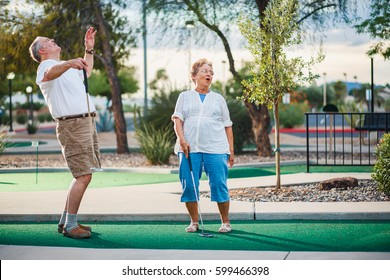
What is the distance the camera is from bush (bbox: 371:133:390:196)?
31.9ft

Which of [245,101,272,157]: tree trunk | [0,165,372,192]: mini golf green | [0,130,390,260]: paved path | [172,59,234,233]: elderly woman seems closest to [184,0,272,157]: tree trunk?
[245,101,272,157]: tree trunk

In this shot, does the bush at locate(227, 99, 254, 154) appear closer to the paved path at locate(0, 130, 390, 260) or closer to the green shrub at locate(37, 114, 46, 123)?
the paved path at locate(0, 130, 390, 260)

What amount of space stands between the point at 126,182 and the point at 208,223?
218 inches

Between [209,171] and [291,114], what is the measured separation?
1099 inches

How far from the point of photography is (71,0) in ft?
66.2

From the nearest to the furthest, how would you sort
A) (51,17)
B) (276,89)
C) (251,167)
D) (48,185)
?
1. (276,89)
2. (48,185)
3. (251,167)
4. (51,17)

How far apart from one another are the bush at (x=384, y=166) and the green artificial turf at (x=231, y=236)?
1.54 meters

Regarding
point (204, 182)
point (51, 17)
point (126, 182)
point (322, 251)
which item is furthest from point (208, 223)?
point (51, 17)

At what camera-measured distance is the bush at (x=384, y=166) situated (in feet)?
31.9

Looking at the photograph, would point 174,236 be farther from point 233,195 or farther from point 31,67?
point 31,67

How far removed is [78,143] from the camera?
7293 millimetres

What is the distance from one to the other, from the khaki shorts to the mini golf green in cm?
560

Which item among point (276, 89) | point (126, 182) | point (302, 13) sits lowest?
point (126, 182)

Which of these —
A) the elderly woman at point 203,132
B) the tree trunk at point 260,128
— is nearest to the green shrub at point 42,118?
the tree trunk at point 260,128
